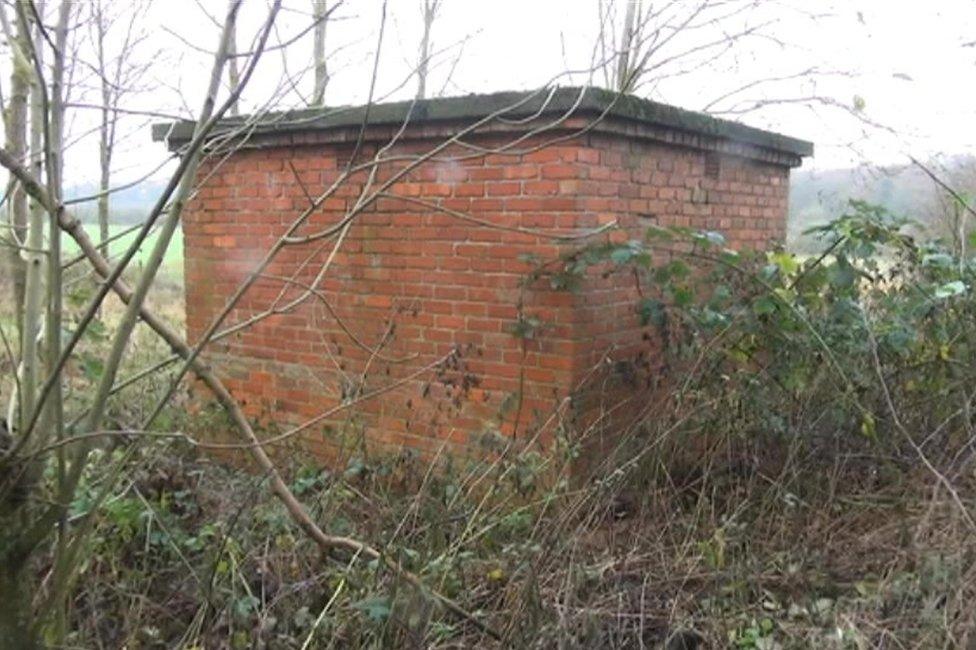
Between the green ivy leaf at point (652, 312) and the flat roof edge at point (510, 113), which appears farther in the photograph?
the green ivy leaf at point (652, 312)

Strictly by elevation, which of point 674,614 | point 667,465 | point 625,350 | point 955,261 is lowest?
point 674,614

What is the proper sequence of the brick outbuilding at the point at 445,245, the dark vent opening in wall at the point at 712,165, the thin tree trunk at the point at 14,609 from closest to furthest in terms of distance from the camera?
the thin tree trunk at the point at 14,609 → the brick outbuilding at the point at 445,245 → the dark vent opening in wall at the point at 712,165

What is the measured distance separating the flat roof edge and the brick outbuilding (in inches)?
0.6

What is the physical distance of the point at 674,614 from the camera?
3.00 metres

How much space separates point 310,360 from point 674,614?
3.04 m

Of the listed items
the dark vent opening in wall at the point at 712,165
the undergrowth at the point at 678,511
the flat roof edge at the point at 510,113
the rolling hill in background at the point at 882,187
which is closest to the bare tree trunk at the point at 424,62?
the flat roof edge at the point at 510,113

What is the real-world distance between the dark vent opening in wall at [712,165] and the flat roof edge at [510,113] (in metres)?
0.13

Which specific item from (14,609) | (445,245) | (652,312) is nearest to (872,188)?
(652,312)

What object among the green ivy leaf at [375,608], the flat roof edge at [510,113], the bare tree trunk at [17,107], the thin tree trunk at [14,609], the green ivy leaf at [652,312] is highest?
the flat roof edge at [510,113]

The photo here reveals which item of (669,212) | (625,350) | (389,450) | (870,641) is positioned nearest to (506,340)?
(625,350)

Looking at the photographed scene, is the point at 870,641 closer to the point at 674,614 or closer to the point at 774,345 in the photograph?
the point at 674,614

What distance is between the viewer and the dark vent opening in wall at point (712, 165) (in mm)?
5363

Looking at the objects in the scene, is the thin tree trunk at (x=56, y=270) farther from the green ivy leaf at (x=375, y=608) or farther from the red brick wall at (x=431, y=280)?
the red brick wall at (x=431, y=280)

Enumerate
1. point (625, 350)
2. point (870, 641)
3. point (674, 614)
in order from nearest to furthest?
1. point (870, 641)
2. point (674, 614)
3. point (625, 350)
